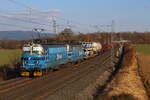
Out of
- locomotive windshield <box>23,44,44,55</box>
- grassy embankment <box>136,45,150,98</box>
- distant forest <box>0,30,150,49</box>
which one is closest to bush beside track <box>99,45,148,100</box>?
grassy embankment <box>136,45,150,98</box>

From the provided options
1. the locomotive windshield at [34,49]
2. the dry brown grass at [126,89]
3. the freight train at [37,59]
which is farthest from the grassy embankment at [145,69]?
the locomotive windshield at [34,49]

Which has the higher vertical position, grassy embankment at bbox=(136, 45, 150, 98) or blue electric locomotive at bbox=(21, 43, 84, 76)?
blue electric locomotive at bbox=(21, 43, 84, 76)

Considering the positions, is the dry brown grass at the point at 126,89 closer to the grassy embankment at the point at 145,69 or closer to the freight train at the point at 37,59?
the grassy embankment at the point at 145,69

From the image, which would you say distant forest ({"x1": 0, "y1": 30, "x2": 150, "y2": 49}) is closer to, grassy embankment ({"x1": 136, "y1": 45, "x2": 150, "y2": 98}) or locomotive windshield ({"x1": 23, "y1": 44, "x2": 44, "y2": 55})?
locomotive windshield ({"x1": 23, "y1": 44, "x2": 44, "y2": 55})

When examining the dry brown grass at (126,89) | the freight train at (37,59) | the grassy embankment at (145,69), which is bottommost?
the grassy embankment at (145,69)

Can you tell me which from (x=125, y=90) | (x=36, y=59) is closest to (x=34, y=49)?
(x=36, y=59)

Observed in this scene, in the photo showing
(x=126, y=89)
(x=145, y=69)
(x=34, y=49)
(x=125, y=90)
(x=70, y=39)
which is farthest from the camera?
(x=70, y=39)

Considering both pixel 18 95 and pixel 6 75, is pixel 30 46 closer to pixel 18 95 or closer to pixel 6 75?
pixel 6 75

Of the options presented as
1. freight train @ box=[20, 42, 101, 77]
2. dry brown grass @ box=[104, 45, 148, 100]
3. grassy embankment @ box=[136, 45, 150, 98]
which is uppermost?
freight train @ box=[20, 42, 101, 77]

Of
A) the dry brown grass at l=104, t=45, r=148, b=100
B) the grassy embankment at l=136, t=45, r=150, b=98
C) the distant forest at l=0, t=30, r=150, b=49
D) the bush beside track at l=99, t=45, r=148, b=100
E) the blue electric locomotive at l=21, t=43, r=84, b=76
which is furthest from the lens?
the distant forest at l=0, t=30, r=150, b=49

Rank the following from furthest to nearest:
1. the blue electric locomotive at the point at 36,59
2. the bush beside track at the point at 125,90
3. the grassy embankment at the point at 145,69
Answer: the blue electric locomotive at the point at 36,59, the grassy embankment at the point at 145,69, the bush beside track at the point at 125,90

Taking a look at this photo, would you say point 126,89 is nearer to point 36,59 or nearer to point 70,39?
point 36,59

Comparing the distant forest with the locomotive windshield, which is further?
the distant forest

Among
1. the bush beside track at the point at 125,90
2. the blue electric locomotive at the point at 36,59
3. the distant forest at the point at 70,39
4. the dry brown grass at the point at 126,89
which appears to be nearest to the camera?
the bush beside track at the point at 125,90
